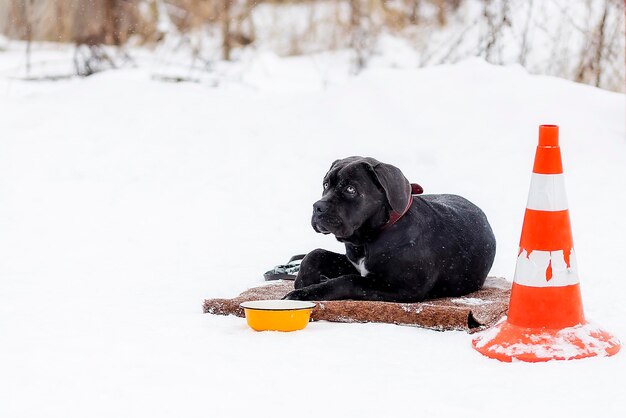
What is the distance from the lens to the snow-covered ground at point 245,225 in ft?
10.6

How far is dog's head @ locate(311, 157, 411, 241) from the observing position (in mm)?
4520

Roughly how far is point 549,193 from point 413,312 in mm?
811

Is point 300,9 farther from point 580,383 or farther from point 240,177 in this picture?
point 580,383

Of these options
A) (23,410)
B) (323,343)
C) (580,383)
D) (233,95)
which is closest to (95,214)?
(233,95)

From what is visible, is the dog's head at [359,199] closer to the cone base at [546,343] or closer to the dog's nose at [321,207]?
the dog's nose at [321,207]

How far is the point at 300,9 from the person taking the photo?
1280cm

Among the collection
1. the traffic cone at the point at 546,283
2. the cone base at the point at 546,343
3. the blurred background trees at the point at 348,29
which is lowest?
the cone base at the point at 546,343

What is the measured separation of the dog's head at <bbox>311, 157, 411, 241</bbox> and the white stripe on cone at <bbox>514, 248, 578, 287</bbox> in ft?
3.03

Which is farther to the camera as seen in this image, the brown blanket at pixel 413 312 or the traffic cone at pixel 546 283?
the brown blanket at pixel 413 312

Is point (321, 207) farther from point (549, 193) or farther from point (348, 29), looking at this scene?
point (348, 29)

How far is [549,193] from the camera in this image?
149 inches

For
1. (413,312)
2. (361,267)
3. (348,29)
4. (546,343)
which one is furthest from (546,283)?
(348,29)

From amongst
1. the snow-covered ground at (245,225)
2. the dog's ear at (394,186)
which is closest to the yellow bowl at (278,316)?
the snow-covered ground at (245,225)

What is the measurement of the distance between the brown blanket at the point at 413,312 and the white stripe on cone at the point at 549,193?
0.62m
